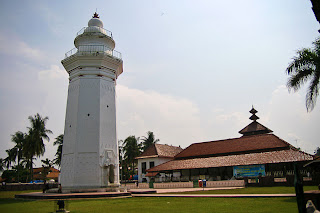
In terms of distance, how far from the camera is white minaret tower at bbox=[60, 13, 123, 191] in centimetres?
1912

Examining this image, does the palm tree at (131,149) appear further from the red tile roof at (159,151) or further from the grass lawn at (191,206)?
the grass lawn at (191,206)

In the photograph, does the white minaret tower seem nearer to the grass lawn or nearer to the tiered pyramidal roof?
the grass lawn

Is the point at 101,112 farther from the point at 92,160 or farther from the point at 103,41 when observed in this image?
the point at 103,41

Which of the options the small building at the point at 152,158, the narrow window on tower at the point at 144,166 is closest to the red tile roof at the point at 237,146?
the small building at the point at 152,158

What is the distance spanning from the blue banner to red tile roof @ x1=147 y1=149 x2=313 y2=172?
456mm

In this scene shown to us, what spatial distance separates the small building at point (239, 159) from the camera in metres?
26.9

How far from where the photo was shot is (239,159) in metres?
30.0

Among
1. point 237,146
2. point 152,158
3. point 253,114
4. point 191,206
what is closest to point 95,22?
point 191,206

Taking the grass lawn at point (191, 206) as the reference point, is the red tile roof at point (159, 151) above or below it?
above

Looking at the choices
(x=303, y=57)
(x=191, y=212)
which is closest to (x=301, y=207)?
(x=191, y=212)

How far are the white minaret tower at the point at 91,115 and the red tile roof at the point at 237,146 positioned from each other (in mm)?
18289

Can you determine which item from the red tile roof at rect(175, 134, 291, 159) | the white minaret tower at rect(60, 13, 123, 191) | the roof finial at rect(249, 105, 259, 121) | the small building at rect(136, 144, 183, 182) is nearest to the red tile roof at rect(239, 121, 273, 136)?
the roof finial at rect(249, 105, 259, 121)

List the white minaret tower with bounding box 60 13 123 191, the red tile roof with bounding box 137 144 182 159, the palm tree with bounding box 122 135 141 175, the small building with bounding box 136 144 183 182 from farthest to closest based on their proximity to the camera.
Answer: the palm tree with bounding box 122 135 141 175 → the red tile roof with bounding box 137 144 182 159 → the small building with bounding box 136 144 183 182 → the white minaret tower with bounding box 60 13 123 191

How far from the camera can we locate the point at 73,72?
2170 cm
